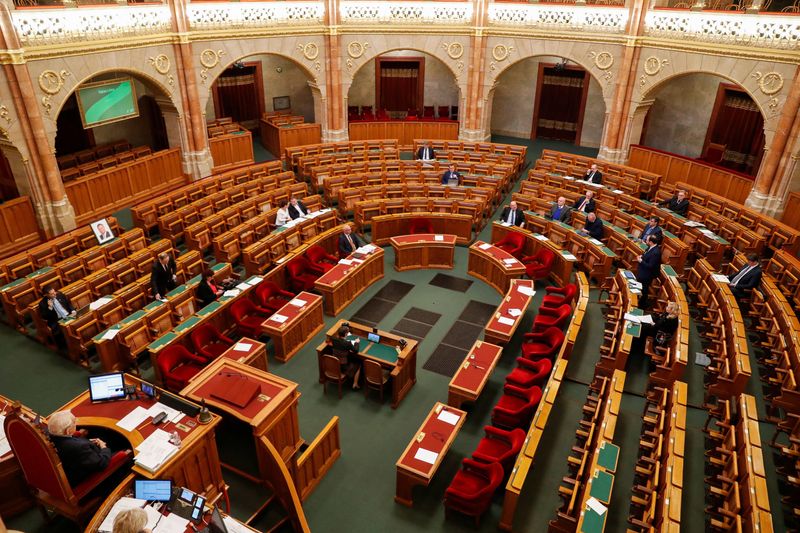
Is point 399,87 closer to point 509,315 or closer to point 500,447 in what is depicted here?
point 509,315

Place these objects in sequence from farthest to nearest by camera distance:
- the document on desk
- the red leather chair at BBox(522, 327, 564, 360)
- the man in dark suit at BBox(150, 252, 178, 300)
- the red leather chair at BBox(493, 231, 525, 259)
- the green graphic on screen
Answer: the green graphic on screen
the red leather chair at BBox(493, 231, 525, 259)
the man in dark suit at BBox(150, 252, 178, 300)
the red leather chair at BBox(522, 327, 564, 360)
the document on desk

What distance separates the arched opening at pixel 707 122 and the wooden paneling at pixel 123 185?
50.2 feet

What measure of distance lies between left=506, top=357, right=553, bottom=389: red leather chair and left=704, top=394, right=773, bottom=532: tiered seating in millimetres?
2392

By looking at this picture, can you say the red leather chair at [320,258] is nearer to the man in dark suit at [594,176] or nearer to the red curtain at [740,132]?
the man in dark suit at [594,176]

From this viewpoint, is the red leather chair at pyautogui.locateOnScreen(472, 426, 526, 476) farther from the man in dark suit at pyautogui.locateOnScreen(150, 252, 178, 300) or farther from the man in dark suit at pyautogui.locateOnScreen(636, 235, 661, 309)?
the man in dark suit at pyautogui.locateOnScreen(150, 252, 178, 300)

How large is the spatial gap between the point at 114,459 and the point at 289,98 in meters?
19.8

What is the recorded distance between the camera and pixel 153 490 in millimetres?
5645

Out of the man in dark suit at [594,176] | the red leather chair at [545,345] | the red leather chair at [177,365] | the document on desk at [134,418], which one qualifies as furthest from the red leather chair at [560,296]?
the document on desk at [134,418]

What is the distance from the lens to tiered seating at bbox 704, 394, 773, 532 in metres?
5.92

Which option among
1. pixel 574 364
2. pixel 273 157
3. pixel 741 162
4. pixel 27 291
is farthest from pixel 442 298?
pixel 741 162

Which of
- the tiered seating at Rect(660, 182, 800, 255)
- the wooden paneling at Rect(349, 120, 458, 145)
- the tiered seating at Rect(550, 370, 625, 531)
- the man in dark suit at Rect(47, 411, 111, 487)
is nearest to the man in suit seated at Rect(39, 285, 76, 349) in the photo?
the man in dark suit at Rect(47, 411, 111, 487)

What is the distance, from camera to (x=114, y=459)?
20.7 feet

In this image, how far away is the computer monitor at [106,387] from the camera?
22.4ft

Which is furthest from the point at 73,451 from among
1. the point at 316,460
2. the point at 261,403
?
the point at 316,460
